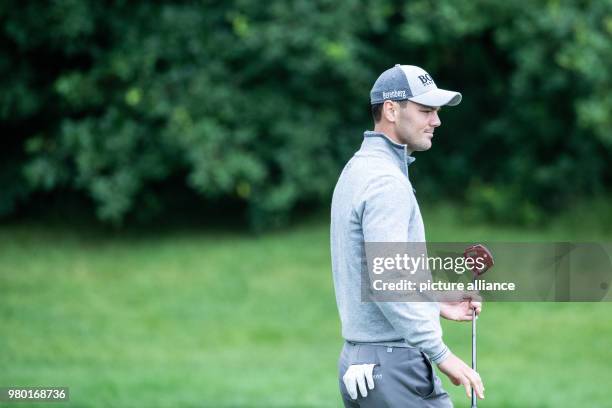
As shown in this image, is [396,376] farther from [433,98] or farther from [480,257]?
[433,98]

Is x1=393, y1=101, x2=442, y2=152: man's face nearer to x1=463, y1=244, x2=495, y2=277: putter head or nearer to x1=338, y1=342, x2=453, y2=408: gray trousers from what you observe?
x1=463, y1=244, x2=495, y2=277: putter head

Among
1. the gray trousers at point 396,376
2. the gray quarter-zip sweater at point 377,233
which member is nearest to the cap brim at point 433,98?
the gray quarter-zip sweater at point 377,233

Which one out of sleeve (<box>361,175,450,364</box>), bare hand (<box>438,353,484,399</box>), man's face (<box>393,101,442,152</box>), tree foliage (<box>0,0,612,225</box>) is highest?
tree foliage (<box>0,0,612,225</box>)

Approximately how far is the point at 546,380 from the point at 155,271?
546 cm

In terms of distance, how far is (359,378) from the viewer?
389 cm

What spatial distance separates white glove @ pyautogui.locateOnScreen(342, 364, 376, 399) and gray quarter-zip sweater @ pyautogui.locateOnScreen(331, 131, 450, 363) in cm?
10

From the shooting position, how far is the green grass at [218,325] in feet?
29.1

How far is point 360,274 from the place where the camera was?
3.89 metres

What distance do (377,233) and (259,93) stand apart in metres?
9.83

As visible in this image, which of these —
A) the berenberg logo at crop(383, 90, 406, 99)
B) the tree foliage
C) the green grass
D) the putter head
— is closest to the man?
the berenberg logo at crop(383, 90, 406, 99)

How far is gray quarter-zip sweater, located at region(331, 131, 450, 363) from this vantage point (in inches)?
146

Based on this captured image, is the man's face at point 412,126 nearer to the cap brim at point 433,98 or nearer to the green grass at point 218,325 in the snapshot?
the cap brim at point 433,98

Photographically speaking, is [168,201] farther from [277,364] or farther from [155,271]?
[277,364]

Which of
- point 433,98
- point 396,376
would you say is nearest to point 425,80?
point 433,98
